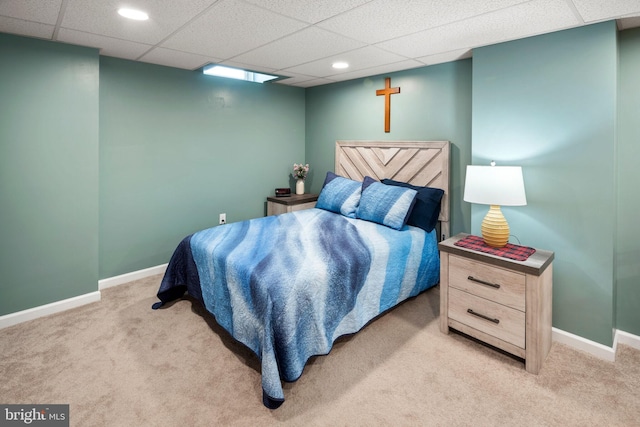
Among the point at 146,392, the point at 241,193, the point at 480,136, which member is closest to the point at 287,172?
the point at 241,193

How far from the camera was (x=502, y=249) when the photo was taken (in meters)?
2.37

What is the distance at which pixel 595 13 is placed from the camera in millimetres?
1991

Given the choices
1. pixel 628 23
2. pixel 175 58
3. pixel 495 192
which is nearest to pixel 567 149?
pixel 495 192

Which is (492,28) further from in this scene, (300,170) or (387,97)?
(300,170)

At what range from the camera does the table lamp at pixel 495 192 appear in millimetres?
2240

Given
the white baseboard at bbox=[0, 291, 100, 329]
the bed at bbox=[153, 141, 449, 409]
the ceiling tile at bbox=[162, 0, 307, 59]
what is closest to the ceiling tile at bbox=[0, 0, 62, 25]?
the ceiling tile at bbox=[162, 0, 307, 59]

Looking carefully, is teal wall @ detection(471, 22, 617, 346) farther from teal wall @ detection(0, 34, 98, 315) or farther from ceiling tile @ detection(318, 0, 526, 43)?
teal wall @ detection(0, 34, 98, 315)

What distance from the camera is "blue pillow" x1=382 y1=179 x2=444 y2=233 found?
3120 millimetres

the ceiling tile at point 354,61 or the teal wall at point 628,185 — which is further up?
the ceiling tile at point 354,61

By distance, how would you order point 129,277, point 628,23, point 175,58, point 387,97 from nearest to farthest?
point 628,23
point 175,58
point 129,277
point 387,97

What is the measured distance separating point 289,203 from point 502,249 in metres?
2.51

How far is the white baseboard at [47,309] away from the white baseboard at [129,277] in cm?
27

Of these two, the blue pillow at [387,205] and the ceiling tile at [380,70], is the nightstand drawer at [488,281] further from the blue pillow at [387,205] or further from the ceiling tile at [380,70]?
the ceiling tile at [380,70]

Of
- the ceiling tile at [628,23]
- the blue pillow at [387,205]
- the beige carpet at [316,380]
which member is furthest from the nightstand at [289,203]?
the ceiling tile at [628,23]
